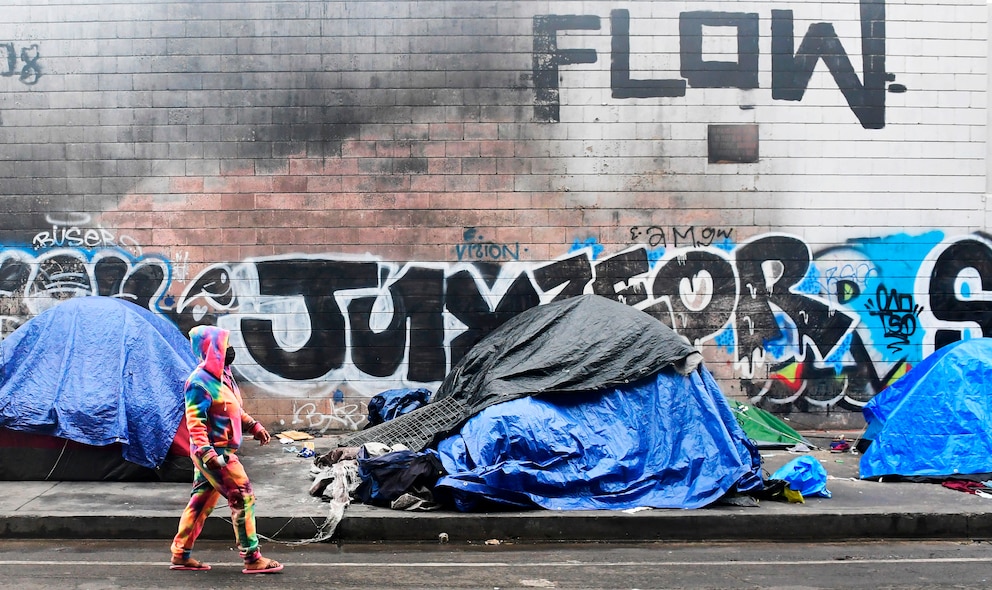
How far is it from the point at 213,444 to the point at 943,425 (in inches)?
260

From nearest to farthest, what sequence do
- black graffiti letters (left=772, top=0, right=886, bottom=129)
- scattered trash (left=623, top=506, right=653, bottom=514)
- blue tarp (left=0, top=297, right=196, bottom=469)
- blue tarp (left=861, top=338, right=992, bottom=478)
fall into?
scattered trash (left=623, top=506, right=653, bottom=514) < blue tarp (left=0, top=297, right=196, bottom=469) < blue tarp (left=861, top=338, right=992, bottom=478) < black graffiti letters (left=772, top=0, right=886, bottom=129)

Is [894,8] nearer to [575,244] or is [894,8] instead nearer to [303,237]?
[575,244]

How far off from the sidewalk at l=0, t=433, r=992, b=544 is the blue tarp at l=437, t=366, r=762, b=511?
8.3 inches

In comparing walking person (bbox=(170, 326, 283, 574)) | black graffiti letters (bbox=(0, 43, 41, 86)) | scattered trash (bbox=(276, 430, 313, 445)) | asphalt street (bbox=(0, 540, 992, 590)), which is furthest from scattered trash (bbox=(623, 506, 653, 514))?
black graffiti letters (bbox=(0, 43, 41, 86))

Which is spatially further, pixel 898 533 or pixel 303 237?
pixel 303 237

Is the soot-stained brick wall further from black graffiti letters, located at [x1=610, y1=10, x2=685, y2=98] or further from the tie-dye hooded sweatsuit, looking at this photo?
the tie-dye hooded sweatsuit

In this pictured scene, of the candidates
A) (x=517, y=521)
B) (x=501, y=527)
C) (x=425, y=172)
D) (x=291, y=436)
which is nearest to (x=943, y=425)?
(x=517, y=521)

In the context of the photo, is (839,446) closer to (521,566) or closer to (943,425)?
(943,425)

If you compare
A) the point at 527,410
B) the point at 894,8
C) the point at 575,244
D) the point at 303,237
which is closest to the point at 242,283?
the point at 303,237

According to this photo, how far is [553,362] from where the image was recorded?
817 centimetres

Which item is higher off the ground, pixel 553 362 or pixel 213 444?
pixel 553 362

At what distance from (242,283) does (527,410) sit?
189 inches

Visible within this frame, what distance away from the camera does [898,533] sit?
7238mm

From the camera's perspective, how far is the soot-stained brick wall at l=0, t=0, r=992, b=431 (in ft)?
35.5
